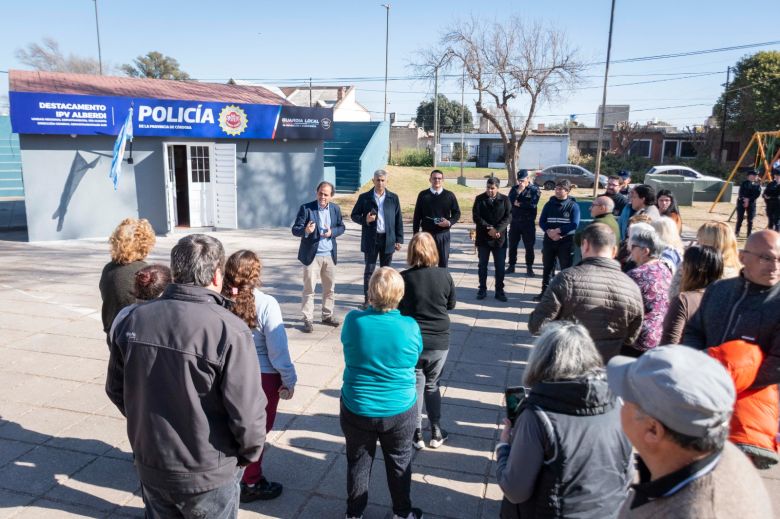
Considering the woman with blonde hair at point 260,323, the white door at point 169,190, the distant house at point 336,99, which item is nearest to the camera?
the woman with blonde hair at point 260,323

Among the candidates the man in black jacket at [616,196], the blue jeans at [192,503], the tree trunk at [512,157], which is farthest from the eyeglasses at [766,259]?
the tree trunk at [512,157]

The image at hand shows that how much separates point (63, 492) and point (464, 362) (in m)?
3.84

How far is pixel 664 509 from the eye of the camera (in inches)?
56.6

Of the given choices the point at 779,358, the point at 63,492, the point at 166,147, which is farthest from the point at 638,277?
the point at 166,147

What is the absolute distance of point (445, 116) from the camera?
208 feet

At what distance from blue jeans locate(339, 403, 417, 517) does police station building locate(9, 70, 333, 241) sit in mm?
11825

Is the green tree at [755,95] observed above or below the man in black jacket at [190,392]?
above

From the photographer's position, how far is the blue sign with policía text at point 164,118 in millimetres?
11844

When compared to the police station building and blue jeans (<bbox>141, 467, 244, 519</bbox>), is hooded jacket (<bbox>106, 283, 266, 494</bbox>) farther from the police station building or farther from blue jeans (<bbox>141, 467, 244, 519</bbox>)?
the police station building

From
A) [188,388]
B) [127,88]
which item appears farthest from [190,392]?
[127,88]

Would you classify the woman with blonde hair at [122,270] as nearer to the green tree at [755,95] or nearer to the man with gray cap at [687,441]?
the man with gray cap at [687,441]

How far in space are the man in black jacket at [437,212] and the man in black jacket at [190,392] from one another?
577cm

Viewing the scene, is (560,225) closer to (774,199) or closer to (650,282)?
(650,282)

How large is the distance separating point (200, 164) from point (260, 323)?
12343 millimetres
